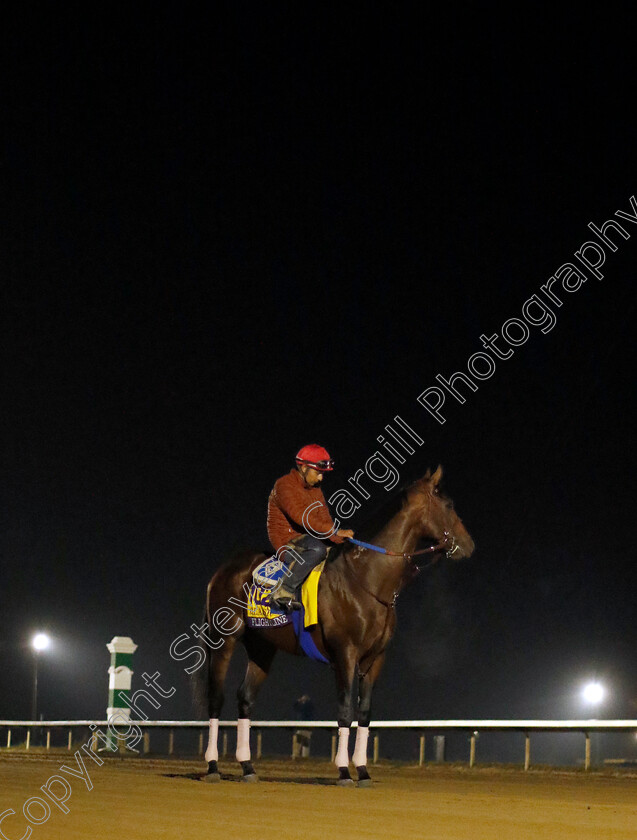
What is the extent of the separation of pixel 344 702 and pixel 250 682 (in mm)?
1731

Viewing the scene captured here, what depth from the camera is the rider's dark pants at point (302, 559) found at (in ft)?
34.9

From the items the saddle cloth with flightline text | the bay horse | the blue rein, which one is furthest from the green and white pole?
the blue rein

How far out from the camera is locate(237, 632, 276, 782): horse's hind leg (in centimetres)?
1139

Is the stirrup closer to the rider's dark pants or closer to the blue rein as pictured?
the rider's dark pants

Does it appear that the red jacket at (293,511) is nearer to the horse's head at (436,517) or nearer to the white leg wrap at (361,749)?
the horse's head at (436,517)

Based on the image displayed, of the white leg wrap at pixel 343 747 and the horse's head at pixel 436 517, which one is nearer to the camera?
the white leg wrap at pixel 343 747

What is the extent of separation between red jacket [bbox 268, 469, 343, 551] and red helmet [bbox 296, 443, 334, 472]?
0.63 feet

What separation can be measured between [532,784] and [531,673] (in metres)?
41.1

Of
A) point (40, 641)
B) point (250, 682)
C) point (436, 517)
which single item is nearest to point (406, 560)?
point (436, 517)

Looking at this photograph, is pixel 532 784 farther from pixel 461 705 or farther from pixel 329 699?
pixel 461 705

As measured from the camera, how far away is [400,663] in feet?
161

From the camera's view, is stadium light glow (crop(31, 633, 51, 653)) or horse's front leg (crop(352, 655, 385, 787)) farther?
stadium light glow (crop(31, 633, 51, 653))

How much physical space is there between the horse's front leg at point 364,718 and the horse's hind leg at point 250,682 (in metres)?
1.37

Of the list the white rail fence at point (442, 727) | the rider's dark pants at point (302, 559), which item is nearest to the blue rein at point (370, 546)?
the rider's dark pants at point (302, 559)
